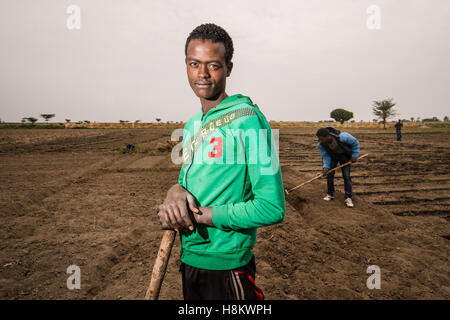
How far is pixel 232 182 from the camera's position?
995mm

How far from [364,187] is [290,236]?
14.0ft

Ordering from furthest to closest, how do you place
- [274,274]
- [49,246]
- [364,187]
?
[364,187] → [49,246] → [274,274]

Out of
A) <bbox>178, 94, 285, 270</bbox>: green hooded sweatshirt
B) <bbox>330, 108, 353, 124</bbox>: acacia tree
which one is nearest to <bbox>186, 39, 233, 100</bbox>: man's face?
<bbox>178, 94, 285, 270</bbox>: green hooded sweatshirt

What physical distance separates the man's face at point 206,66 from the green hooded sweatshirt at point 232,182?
126 millimetres

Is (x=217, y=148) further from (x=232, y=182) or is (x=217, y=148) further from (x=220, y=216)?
(x=220, y=216)

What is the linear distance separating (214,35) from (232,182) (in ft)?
2.33

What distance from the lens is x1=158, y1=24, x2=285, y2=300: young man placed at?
90 cm

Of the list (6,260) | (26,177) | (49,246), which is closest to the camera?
(6,260)

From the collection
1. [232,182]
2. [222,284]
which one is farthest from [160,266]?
[232,182]

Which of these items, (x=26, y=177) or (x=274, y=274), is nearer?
(x=274, y=274)

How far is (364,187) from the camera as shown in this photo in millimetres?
6871

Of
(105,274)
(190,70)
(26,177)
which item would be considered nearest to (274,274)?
(105,274)

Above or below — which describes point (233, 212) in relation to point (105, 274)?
above
